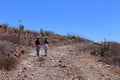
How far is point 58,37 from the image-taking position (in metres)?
45.5

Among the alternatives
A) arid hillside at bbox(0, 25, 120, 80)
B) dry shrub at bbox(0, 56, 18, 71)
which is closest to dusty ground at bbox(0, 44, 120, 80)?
arid hillside at bbox(0, 25, 120, 80)

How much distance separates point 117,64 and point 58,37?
20712mm

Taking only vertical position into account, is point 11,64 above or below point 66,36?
below

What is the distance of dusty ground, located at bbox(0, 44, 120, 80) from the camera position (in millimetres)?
18766

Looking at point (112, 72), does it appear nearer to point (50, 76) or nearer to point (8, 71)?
point (50, 76)

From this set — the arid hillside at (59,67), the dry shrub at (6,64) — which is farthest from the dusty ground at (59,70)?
the dry shrub at (6,64)

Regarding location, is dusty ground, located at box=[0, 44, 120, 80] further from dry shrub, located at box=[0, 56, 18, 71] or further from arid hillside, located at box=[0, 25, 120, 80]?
dry shrub, located at box=[0, 56, 18, 71]

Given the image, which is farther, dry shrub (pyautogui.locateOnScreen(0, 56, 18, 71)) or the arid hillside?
dry shrub (pyautogui.locateOnScreen(0, 56, 18, 71))

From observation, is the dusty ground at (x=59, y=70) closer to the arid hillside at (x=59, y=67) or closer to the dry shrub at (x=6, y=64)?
the arid hillside at (x=59, y=67)

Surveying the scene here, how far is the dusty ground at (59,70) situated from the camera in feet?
61.6

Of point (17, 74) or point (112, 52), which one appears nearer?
point (17, 74)

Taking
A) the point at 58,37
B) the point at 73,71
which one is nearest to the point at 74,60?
the point at 73,71

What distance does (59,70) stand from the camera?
67.4ft

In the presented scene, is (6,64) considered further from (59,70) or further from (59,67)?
(59,67)
